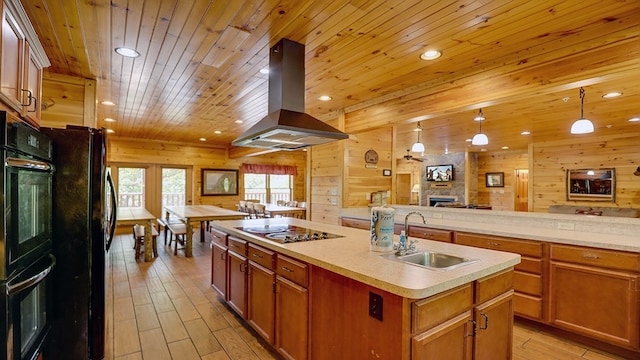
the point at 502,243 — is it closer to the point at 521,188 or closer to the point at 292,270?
the point at 292,270

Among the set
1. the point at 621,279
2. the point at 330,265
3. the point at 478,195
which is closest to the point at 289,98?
the point at 330,265

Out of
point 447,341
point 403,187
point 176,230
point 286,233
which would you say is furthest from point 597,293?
point 403,187

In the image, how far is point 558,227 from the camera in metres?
3.12

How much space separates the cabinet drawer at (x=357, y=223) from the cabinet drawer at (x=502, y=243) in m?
1.26

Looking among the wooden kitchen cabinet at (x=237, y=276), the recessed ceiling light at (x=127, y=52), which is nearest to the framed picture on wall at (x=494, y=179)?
the wooden kitchen cabinet at (x=237, y=276)

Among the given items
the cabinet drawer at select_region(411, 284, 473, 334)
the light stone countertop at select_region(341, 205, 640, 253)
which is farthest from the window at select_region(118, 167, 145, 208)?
the cabinet drawer at select_region(411, 284, 473, 334)

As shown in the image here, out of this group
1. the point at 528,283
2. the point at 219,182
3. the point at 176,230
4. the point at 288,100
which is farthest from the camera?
the point at 219,182

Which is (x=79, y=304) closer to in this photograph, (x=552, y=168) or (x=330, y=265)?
(x=330, y=265)

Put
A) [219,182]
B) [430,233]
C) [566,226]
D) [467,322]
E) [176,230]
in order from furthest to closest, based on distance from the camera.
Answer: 1. [219,182]
2. [176,230]
3. [430,233]
4. [566,226]
5. [467,322]

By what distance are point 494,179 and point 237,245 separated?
9.37 meters

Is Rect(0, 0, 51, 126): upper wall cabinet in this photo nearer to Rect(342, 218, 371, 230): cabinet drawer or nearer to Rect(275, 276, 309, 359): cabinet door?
Rect(275, 276, 309, 359): cabinet door

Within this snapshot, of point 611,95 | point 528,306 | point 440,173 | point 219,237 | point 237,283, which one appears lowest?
point 528,306

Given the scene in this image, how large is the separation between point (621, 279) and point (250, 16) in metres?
3.36

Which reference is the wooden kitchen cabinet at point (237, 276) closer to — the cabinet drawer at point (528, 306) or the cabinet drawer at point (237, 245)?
the cabinet drawer at point (237, 245)
